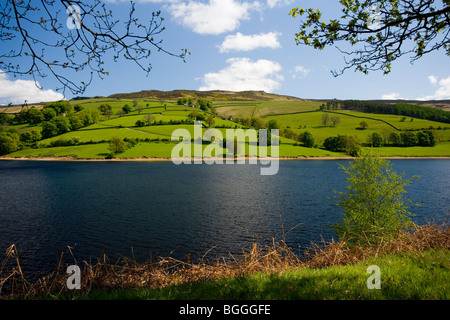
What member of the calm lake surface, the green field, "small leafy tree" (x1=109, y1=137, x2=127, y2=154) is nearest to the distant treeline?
the green field

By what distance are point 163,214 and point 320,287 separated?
30959mm

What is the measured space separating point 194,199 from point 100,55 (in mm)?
39521

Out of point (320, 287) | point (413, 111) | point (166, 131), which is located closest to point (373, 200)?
point (320, 287)

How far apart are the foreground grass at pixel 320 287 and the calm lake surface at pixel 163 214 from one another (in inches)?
136

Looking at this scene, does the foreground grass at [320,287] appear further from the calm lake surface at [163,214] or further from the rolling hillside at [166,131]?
the rolling hillside at [166,131]

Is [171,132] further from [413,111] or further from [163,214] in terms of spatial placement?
[413,111]

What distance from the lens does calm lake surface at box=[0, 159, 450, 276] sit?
24.7m

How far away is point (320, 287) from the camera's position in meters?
6.66

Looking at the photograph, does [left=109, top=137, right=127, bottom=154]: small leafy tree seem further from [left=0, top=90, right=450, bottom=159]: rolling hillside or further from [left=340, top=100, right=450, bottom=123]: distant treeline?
[left=340, top=100, right=450, bottom=123]: distant treeline

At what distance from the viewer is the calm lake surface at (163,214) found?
24.7m

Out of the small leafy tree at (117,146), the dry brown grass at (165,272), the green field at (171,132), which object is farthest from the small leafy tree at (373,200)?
the small leafy tree at (117,146)

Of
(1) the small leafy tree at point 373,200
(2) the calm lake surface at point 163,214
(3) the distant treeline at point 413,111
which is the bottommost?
(2) the calm lake surface at point 163,214

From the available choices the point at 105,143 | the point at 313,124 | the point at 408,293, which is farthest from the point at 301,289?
the point at 313,124

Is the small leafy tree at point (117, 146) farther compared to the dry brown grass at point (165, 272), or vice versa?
the small leafy tree at point (117, 146)
